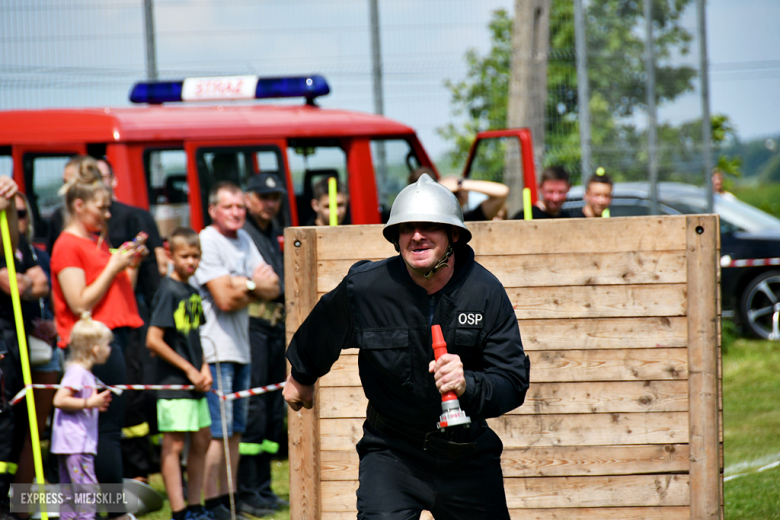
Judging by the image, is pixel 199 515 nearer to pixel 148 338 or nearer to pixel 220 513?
pixel 220 513

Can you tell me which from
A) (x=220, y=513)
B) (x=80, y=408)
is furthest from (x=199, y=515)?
(x=80, y=408)

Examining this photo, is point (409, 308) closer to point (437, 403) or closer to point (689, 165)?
point (437, 403)

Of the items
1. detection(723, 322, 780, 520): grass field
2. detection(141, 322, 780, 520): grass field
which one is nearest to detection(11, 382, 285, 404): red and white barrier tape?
detection(141, 322, 780, 520): grass field

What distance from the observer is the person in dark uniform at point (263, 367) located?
6.05 m

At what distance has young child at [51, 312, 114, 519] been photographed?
16.1 ft

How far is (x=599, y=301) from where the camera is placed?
465 centimetres

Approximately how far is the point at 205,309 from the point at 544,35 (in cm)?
687

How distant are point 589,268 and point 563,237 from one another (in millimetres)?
209

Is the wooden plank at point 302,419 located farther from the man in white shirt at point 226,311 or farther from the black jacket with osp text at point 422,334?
the black jacket with osp text at point 422,334

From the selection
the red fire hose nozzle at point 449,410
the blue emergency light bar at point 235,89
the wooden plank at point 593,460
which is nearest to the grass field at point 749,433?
the wooden plank at point 593,460

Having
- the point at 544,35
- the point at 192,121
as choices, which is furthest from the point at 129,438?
the point at 544,35

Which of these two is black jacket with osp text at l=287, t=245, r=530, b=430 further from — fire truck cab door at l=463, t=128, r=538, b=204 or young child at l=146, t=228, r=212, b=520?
fire truck cab door at l=463, t=128, r=538, b=204

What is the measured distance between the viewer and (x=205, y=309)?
583 centimetres

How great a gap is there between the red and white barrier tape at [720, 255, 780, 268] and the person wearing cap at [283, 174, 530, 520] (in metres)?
8.62
